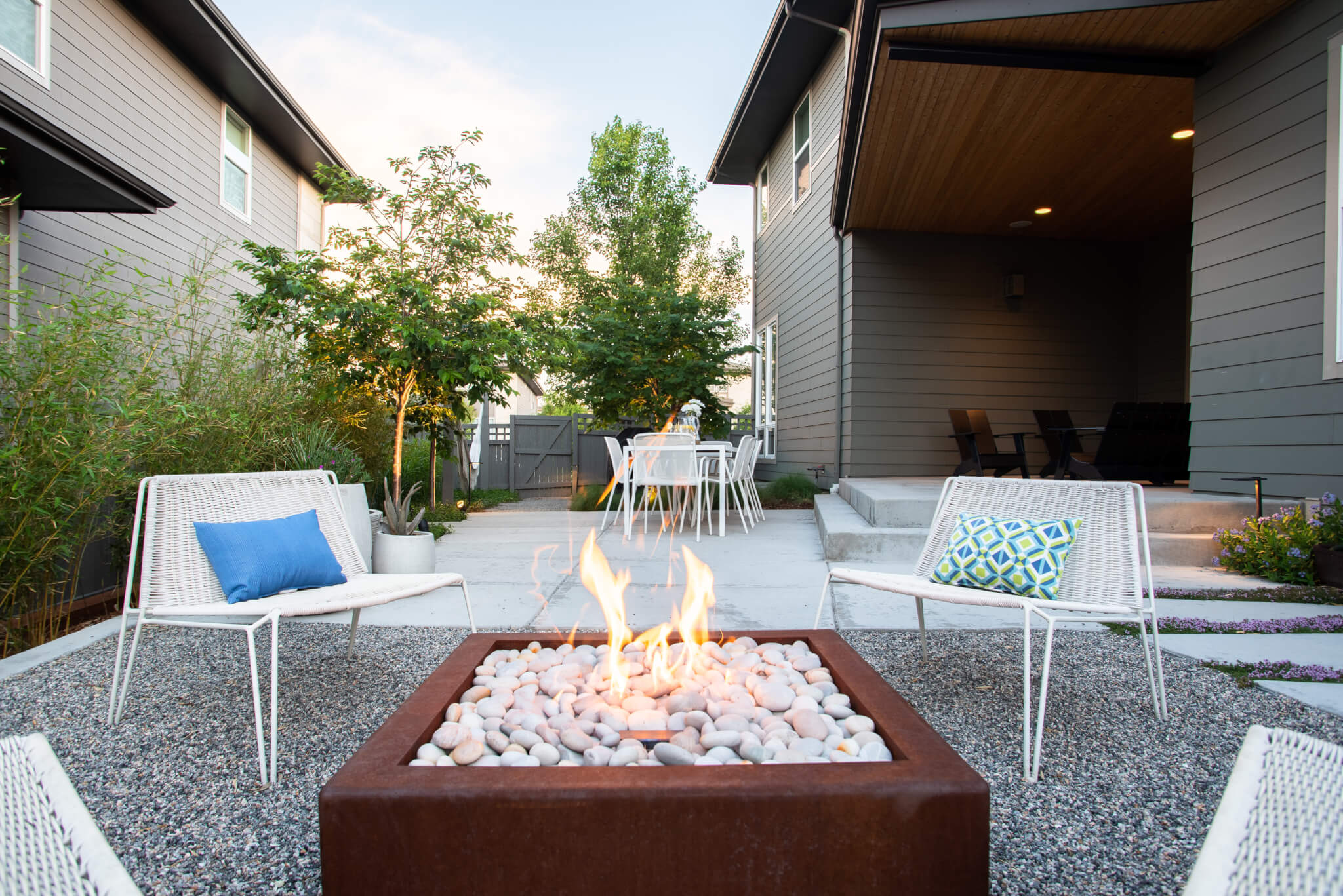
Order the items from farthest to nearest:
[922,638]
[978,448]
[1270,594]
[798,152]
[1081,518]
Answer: [798,152], [978,448], [1270,594], [922,638], [1081,518]

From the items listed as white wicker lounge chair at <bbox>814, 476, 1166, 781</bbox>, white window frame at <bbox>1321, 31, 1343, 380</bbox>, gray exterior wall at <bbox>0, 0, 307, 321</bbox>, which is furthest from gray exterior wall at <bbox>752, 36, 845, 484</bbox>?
gray exterior wall at <bbox>0, 0, 307, 321</bbox>

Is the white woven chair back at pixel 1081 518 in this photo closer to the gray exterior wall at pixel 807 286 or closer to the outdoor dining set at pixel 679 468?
the outdoor dining set at pixel 679 468

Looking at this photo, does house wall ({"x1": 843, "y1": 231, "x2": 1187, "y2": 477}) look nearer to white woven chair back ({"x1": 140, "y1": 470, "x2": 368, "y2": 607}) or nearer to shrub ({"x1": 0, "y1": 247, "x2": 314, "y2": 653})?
white woven chair back ({"x1": 140, "y1": 470, "x2": 368, "y2": 607})

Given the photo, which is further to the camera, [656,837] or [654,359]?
[654,359]

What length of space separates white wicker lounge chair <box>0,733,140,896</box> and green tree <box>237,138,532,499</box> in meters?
4.40

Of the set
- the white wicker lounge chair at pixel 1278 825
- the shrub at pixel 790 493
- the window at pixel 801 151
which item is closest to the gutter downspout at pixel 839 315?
the shrub at pixel 790 493

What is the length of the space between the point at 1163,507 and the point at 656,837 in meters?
4.22

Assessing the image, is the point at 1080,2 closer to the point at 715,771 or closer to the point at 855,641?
the point at 855,641

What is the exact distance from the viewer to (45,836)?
664 millimetres

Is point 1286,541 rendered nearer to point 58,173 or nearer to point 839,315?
point 839,315

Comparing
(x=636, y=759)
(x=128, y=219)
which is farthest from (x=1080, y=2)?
(x=128, y=219)

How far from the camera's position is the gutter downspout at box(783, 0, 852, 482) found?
677cm

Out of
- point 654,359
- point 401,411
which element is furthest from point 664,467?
point 654,359

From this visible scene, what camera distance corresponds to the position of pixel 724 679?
5.23 feet
